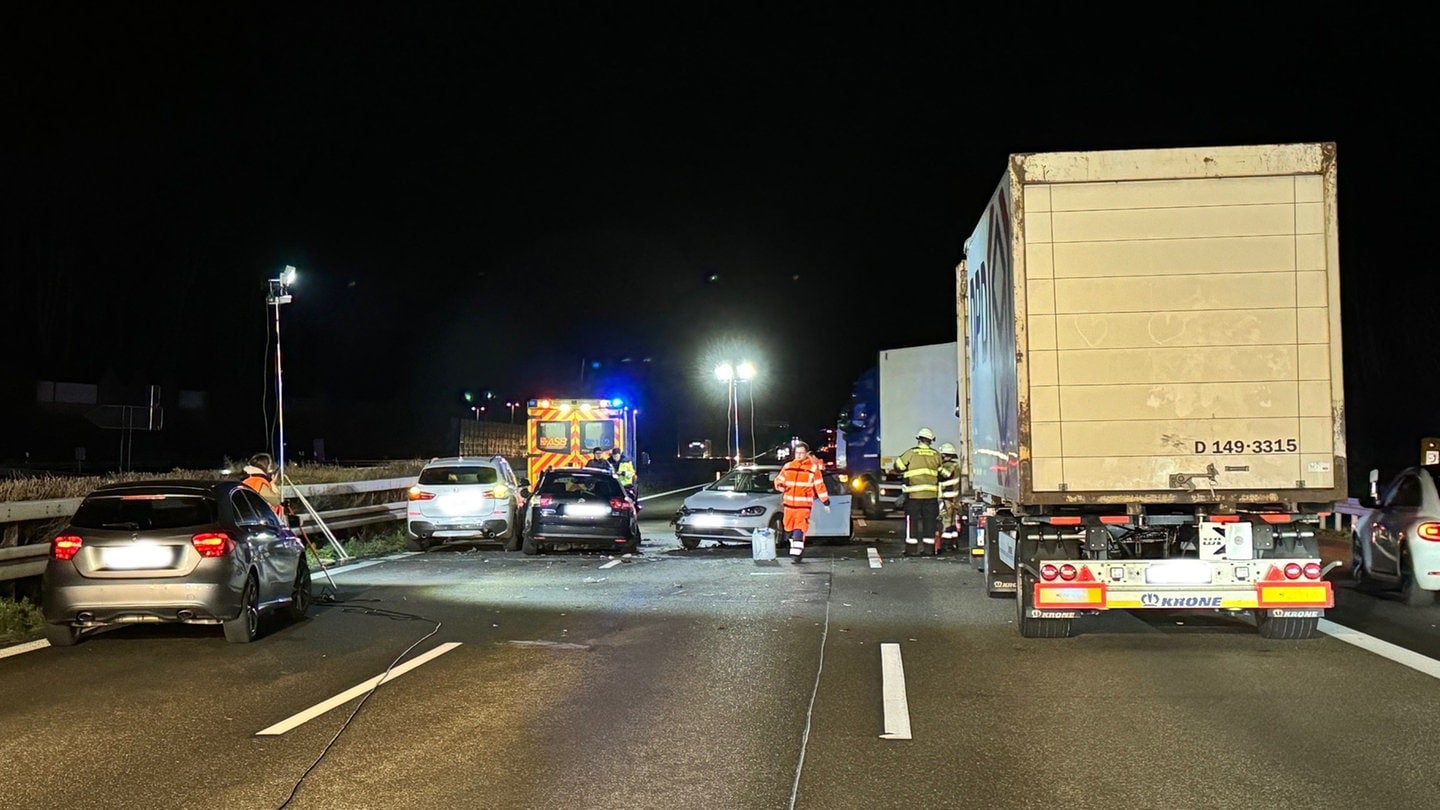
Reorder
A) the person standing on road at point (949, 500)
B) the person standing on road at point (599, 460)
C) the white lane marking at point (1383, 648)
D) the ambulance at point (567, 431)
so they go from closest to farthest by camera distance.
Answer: the white lane marking at point (1383, 648)
the person standing on road at point (949, 500)
the person standing on road at point (599, 460)
the ambulance at point (567, 431)

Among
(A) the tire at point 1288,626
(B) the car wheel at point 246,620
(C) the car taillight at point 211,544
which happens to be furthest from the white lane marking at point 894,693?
(C) the car taillight at point 211,544

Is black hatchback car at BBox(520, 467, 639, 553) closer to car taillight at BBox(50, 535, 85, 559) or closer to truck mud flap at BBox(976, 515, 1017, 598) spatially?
truck mud flap at BBox(976, 515, 1017, 598)

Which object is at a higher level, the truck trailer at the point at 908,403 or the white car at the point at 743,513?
the truck trailer at the point at 908,403

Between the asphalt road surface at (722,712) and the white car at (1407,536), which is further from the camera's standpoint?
the white car at (1407,536)

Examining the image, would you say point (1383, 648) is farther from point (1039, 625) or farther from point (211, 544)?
point (211, 544)

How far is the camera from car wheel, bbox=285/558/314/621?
11.2m

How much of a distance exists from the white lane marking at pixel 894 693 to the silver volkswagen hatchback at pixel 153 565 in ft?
16.8

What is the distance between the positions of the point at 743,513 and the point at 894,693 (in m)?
10.7

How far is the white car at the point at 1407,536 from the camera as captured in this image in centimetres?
1133

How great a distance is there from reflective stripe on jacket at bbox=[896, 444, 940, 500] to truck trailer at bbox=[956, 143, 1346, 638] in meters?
8.26

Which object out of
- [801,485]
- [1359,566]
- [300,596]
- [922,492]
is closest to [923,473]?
[922,492]

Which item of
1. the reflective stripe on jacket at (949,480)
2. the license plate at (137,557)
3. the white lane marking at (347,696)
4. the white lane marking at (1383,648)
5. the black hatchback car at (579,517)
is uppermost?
the reflective stripe on jacket at (949,480)

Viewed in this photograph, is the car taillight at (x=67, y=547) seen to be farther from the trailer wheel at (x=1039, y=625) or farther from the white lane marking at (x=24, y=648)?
the trailer wheel at (x=1039, y=625)

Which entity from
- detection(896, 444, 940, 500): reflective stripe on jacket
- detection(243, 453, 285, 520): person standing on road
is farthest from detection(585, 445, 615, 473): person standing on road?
detection(243, 453, 285, 520): person standing on road
